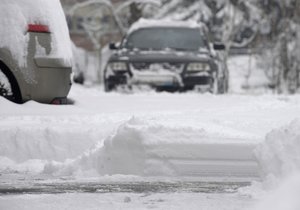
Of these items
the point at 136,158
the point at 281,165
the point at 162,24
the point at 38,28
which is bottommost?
the point at 162,24

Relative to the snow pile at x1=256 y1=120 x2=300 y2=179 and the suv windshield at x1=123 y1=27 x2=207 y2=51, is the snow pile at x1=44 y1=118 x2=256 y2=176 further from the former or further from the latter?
the suv windshield at x1=123 y1=27 x2=207 y2=51

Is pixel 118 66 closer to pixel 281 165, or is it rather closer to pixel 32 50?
pixel 32 50

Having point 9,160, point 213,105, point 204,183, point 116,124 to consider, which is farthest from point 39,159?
point 213,105

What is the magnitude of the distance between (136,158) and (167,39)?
7984 millimetres

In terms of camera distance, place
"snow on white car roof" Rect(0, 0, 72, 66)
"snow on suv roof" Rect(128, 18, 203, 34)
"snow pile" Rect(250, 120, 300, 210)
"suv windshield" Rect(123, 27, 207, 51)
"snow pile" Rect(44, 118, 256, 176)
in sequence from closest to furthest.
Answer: "snow pile" Rect(250, 120, 300, 210)
"snow pile" Rect(44, 118, 256, 176)
"snow on white car roof" Rect(0, 0, 72, 66)
"suv windshield" Rect(123, 27, 207, 51)
"snow on suv roof" Rect(128, 18, 203, 34)

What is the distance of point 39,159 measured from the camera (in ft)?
22.4

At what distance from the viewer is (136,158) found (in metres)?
6.15

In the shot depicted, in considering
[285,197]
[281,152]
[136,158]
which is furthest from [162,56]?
[285,197]

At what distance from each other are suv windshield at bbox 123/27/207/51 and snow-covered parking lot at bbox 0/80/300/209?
5260 mm

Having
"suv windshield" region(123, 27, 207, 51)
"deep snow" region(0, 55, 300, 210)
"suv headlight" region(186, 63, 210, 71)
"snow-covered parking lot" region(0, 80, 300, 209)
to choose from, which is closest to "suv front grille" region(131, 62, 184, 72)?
"suv headlight" region(186, 63, 210, 71)

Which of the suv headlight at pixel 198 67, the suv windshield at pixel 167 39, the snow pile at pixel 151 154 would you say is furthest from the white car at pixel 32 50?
the suv windshield at pixel 167 39

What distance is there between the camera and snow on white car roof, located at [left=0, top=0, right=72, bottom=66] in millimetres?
7777

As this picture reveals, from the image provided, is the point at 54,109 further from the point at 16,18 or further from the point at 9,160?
the point at 9,160

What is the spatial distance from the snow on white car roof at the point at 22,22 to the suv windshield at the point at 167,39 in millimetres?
5687
